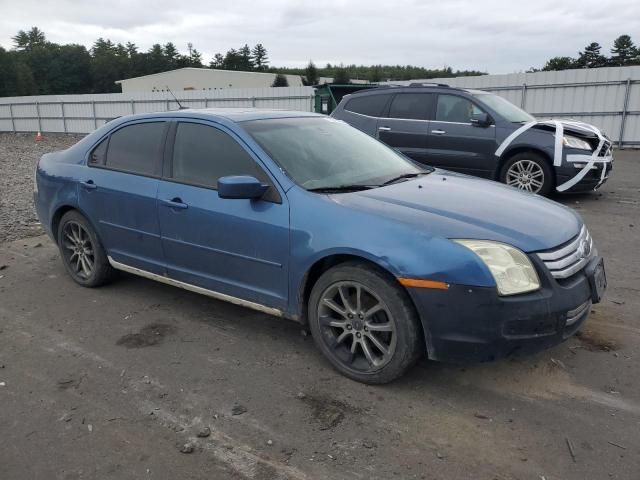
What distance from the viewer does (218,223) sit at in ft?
12.2

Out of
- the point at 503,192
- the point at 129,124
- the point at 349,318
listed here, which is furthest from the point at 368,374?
the point at 129,124

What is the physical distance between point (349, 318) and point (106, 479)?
1.54 m

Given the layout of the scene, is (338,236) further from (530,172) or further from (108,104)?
(108,104)

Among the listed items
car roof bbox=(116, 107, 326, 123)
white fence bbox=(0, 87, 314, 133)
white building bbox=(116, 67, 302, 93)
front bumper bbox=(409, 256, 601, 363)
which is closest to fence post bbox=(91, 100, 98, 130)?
white fence bbox=(0, 87, 314, 133)

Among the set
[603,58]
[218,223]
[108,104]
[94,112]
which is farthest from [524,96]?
[603,58]

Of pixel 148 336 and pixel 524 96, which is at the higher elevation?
pixel 524 96

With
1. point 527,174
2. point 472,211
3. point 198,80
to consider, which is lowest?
point 527,174

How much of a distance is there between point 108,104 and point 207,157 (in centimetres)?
2484

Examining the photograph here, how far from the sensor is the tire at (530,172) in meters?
8.08

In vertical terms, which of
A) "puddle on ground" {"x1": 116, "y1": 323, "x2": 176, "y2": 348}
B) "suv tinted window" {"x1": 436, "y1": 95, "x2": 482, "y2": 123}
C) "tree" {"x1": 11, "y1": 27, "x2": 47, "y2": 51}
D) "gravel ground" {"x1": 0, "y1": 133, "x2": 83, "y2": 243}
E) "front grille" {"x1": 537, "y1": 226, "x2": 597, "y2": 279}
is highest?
"tree" {"x1": 11, "y1": 27, "x2": 47, "y2": 51}

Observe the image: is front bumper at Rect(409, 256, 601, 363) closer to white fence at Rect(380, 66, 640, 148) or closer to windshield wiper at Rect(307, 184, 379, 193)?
windshield wiper at Rect(307, 184, 379, 193)

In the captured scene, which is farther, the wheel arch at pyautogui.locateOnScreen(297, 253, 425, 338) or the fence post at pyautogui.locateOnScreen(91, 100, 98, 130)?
the fence post at pyautogui.locateOnScreen(91, 100, 98, 130)

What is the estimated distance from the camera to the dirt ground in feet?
8.44

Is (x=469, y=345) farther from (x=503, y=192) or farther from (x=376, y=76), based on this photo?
(x=376, y=76)
